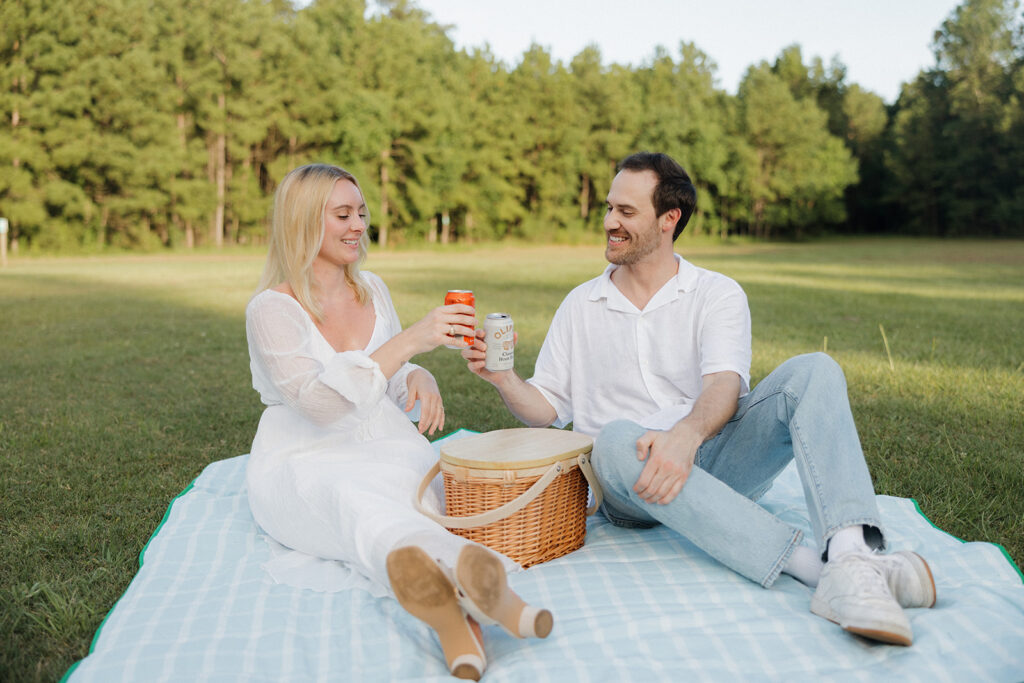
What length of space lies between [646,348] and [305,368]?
1375 millimetres

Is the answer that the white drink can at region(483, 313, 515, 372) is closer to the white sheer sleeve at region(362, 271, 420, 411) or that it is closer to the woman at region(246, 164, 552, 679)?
the woman at region(246, 164, 552, 679)

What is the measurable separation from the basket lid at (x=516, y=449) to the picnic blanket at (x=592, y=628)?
44 cm

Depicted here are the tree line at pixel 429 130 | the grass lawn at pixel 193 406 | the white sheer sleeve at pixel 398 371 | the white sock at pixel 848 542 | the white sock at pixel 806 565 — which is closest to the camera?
the white sock at pixel 848 542

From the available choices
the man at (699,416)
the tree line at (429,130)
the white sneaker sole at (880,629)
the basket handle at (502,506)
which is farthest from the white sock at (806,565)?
the tree line at (429,130)

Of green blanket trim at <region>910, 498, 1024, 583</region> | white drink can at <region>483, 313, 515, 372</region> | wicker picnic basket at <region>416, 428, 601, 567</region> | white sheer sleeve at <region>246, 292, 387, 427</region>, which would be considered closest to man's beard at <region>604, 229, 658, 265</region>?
white drink can at <region>483, 313, 515, 372</region>

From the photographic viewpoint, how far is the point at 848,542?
262cm

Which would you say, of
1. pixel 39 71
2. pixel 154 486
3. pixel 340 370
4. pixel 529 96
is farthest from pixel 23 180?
pixel 340 370

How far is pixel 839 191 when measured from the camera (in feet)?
169

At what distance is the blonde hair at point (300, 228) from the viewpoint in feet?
10.6

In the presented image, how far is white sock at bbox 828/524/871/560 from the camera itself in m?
2.61

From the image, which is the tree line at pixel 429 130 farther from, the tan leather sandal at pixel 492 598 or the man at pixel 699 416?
the tan leather sandal at pixel 492 598

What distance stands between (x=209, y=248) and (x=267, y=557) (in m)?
32.2

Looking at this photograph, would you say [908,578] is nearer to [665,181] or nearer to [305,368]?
[665,181]

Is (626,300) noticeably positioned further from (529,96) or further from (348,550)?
(529,96)
